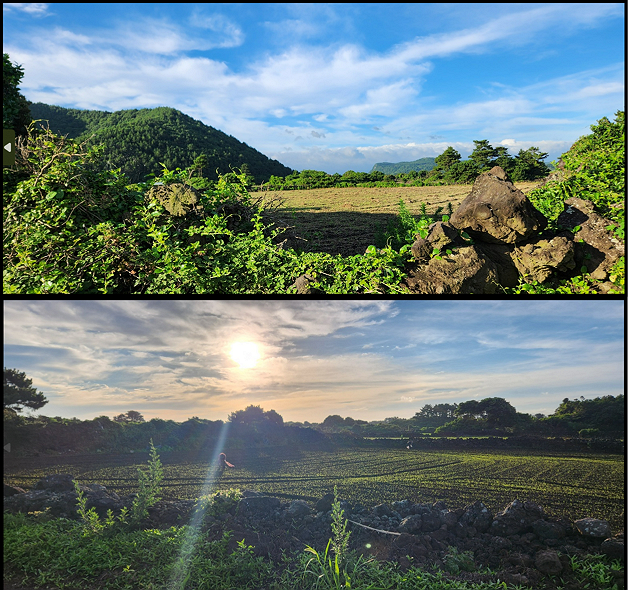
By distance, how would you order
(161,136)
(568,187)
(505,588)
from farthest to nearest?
1. (568,187)
2. (161,136)
3. (505,588)

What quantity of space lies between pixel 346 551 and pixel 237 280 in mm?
2397

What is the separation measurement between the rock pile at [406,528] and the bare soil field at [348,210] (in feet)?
8.87

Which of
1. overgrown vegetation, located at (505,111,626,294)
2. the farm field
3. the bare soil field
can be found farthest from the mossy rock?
overgrown vegetation, located at (505,111,626,294)

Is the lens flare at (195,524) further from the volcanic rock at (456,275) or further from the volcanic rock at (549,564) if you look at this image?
the volcanic rock at (549,564)

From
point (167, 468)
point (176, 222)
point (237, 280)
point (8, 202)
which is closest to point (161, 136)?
point (176, 222)

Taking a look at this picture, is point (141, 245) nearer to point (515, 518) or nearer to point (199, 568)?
point (199, 568)

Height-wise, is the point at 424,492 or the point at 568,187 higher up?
the point at 568,187

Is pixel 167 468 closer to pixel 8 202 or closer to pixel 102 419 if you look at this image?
pixel 102 419

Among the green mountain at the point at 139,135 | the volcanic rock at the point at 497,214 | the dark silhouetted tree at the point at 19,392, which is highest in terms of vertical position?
the green mountain at the point at 139,135

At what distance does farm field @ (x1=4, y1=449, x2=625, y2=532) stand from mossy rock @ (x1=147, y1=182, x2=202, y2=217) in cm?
235

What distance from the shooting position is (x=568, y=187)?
198 inches

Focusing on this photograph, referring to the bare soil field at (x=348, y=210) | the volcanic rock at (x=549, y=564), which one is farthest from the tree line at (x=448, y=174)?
the volcanic rock at (x=549, y=564)

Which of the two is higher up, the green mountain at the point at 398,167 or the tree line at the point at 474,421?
the green mountain at the point at 398,167

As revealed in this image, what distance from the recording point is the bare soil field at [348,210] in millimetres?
4926
